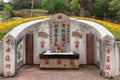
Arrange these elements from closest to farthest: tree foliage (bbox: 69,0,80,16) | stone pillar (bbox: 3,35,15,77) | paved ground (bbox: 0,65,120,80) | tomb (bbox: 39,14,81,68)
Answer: paved ground (bbox: 0,65,120,80) < stone pillar (bbox: 3,35,15,77) < tomb (bbox: 39,14,81,68) < tree foliage (bbox: 69,0,80,16)

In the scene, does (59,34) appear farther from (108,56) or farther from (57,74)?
(108,56)

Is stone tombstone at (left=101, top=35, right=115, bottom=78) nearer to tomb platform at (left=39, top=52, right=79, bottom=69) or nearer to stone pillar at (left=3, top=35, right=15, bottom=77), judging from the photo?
tomb platform at (left=39, top=52, right=79, bottom=69)

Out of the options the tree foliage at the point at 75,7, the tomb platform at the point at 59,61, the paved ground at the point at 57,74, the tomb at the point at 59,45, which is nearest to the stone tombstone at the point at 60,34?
the tomb at the point at 59,45

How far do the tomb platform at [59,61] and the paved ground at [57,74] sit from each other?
0.38 m

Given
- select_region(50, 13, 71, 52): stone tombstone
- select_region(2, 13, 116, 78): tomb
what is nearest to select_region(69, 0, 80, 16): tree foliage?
select_region(2, 13, 116, 78): tomb

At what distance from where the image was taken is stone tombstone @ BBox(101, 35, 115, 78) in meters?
10.6

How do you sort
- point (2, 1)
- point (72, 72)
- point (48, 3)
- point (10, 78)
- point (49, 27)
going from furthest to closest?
point (2, 1)
point (48, 3)
point (49, 27)
point (72, 72)
point (10, 78)

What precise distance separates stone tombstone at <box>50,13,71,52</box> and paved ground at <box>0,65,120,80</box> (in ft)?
4.58

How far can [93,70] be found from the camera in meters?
12.1

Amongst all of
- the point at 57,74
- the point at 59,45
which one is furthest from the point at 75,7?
the point at 57,74

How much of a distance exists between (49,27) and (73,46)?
1.70 m

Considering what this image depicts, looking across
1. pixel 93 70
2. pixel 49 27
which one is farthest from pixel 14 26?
pixel 93 70

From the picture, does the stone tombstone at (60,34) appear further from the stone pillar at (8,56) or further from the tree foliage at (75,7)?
the tree foliage at (75,7)

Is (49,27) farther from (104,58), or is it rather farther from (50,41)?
(104,58)
